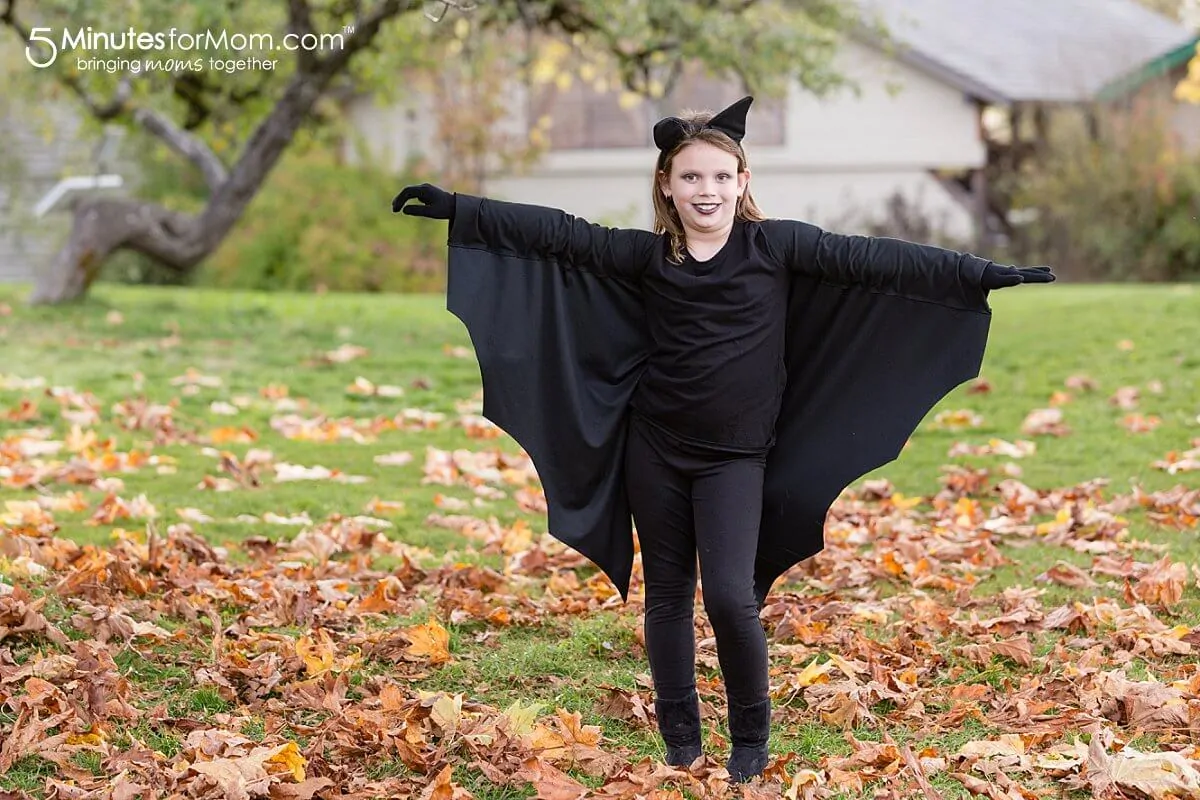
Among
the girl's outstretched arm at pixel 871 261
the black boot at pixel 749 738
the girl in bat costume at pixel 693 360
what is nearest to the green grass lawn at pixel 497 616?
the black boot at pixel 749 738

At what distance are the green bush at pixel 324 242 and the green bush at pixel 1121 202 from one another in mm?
9434

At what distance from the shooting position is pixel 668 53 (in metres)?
13.2

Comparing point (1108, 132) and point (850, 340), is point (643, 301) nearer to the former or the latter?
point (850, 340)

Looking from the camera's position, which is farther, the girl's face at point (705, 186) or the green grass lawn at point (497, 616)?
the green grass lawn at point (497, 616)

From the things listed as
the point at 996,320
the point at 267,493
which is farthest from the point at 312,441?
the point at 996,320

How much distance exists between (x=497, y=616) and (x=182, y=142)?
12678mm

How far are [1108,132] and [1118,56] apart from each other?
5671 millimetres

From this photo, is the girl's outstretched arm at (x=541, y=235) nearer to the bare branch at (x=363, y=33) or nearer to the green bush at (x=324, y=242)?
the bare branch at (x=363, y=33)

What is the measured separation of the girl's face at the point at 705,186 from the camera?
4.00 m

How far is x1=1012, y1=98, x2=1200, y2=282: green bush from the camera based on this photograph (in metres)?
21.9

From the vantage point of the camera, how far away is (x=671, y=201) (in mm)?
4195

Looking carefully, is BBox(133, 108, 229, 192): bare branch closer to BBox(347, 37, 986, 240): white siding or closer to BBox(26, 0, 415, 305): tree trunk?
BBox(26, 0, 415, 305): tree trunk

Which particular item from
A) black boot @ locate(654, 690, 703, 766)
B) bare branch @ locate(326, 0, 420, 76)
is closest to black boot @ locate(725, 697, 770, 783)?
black boot @ locate(654, 690, 703, 766)

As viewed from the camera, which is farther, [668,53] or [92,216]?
[92,216]
